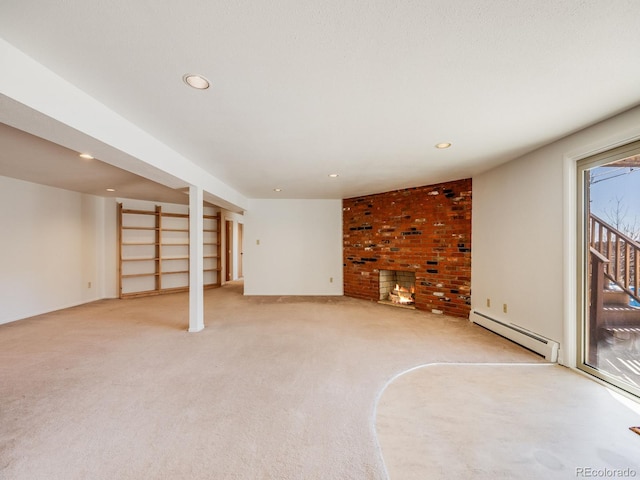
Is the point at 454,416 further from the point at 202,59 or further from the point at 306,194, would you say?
the point at 306,194

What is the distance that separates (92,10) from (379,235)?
463 centimetres

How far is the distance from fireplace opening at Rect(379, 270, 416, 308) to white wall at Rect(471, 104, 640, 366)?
1334mm

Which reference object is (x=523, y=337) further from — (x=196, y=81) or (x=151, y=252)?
(x=151, y=252)

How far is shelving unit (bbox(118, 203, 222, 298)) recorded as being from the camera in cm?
562

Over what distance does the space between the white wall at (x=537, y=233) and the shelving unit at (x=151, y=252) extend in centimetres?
612

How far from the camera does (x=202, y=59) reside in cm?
144

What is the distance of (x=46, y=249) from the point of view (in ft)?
14.6

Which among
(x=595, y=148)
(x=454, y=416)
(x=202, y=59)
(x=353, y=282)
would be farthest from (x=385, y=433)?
(x=353, y=282)

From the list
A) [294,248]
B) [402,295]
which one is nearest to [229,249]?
[294,248]

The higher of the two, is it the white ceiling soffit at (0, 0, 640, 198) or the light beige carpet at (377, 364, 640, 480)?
the white ceiling soffit at (0, 0, 640, 198)

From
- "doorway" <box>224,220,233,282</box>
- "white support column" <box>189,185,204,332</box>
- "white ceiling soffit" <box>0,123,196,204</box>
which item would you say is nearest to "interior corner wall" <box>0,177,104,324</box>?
"white ceiling soffit" <box>0,123,196,204</box>

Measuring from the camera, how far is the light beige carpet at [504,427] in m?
1.36

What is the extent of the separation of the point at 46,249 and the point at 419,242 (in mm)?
6363

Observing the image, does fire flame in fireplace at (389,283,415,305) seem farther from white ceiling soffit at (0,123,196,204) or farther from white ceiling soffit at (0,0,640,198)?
white ceiling soffit at (0,123,196,204)
